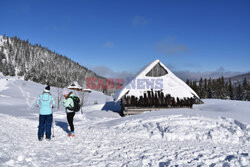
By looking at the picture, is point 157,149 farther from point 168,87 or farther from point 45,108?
point 168,87

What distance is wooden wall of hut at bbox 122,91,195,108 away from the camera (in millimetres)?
14211

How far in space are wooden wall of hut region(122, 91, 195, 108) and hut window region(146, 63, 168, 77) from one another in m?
1.68

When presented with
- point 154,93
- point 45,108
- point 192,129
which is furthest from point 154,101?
point 45,108

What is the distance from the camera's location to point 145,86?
1455cm

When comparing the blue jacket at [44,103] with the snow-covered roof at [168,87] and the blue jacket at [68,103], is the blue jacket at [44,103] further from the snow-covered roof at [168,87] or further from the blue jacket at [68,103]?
the snow-covered roof at [168,87]

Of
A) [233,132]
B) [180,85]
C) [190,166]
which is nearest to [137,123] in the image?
[233,132]

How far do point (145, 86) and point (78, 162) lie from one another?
11285 millimetres

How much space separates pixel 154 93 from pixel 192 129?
25.6 ft

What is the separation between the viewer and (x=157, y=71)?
15172 millimetres

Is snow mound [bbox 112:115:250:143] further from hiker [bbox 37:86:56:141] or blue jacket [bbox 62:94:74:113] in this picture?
hiker [bbox 37:86:56:141]

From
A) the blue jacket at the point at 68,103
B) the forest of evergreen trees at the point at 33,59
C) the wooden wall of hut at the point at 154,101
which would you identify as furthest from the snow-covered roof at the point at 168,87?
the forest of evergreen trees at the point at 33,59

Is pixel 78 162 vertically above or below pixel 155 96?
below

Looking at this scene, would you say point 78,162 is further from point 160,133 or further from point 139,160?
point 160,133

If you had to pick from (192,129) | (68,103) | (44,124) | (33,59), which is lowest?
(192,129)
